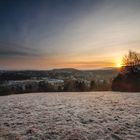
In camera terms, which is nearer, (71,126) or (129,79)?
(71,126)

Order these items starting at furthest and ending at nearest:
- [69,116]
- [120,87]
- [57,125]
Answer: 1. [120,87]
2. [69,116]
3. [57,125]

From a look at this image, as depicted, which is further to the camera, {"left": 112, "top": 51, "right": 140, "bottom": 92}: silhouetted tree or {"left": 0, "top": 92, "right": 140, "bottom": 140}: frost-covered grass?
{"left": 112, "top": 51, "right": 140, "bottom": 92}: silhouetted tree

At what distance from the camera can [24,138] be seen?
5.72 meters

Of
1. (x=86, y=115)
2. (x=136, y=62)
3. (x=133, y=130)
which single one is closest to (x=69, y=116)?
(x=86, y=115)

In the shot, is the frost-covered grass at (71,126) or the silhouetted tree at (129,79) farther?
the silhouetted tree at (129,79)

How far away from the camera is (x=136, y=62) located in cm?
2948

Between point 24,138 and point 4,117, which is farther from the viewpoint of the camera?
point 4,117

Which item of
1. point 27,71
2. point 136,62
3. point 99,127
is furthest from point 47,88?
→ point 27,71

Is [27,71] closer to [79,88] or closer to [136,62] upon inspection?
[79,88]

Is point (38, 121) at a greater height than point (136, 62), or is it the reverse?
point (136, 62)

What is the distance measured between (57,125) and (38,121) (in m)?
1.09

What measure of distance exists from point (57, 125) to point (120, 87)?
2118 cm

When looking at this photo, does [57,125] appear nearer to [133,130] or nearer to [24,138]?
[24,138]

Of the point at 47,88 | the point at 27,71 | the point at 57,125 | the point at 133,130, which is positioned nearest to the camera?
the point at 133,130
